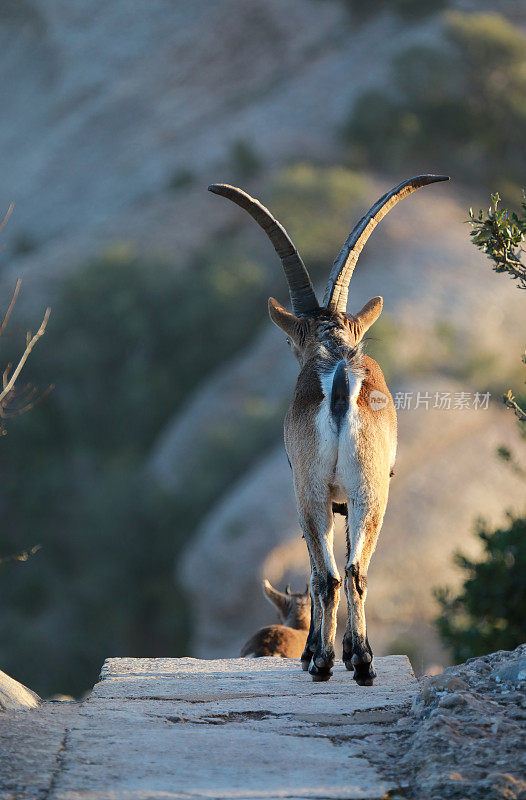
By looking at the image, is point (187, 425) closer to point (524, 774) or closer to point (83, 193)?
point (83, 193)

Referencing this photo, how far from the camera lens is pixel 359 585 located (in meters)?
5.99

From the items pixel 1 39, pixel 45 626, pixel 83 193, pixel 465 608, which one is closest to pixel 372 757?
pixel 465 608

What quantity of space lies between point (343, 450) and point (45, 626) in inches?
1007

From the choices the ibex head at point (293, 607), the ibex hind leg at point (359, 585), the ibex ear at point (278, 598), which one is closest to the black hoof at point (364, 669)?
the ibex hind leg at point (359, 585)

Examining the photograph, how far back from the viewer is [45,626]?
99.0 ft

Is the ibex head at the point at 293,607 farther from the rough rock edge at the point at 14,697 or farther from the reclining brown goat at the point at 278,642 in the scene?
the rough rock edge at the point at 14,697

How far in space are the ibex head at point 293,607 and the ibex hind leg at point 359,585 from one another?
3119 mm

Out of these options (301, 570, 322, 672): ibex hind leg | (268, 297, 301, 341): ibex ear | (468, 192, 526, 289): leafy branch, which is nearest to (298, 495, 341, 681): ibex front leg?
(301, 570, 322, 672): ibex hind leg

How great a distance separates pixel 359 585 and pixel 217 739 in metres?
1.75

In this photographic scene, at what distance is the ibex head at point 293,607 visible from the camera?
30.3 feet

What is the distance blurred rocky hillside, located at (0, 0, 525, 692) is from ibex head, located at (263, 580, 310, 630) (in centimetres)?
1192

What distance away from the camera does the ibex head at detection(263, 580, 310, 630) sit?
9.23 metres

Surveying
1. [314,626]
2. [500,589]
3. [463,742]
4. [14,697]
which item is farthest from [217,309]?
[463,742]

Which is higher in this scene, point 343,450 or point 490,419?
point 490,419
